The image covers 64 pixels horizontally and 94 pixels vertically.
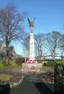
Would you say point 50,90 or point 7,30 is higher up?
point 7,30

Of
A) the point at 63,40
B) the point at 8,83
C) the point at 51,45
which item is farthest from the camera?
the point at 51,45

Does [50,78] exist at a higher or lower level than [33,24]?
lower

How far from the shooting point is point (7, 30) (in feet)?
161

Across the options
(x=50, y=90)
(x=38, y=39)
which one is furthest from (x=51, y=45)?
(x=50, y=90)

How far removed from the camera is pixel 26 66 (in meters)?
40.3

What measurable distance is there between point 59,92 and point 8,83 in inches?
283

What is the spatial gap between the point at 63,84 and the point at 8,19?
3458cm

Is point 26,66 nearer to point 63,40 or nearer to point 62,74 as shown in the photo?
point 62,74

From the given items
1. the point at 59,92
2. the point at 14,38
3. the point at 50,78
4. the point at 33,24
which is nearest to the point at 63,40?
the point at 14,38

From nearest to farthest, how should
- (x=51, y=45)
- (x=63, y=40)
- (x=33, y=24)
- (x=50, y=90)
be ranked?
(x=50, y=90) → (x=33, y=24) → (x=63, y=40) → (x=51, y=45)

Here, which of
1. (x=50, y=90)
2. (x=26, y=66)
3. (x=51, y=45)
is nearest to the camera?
(x=50, y=90)

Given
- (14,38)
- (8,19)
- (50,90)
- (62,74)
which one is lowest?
(50,90)

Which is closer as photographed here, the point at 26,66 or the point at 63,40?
the point at 26,66

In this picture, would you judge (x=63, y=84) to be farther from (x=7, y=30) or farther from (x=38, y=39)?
(x=38, y=39)
